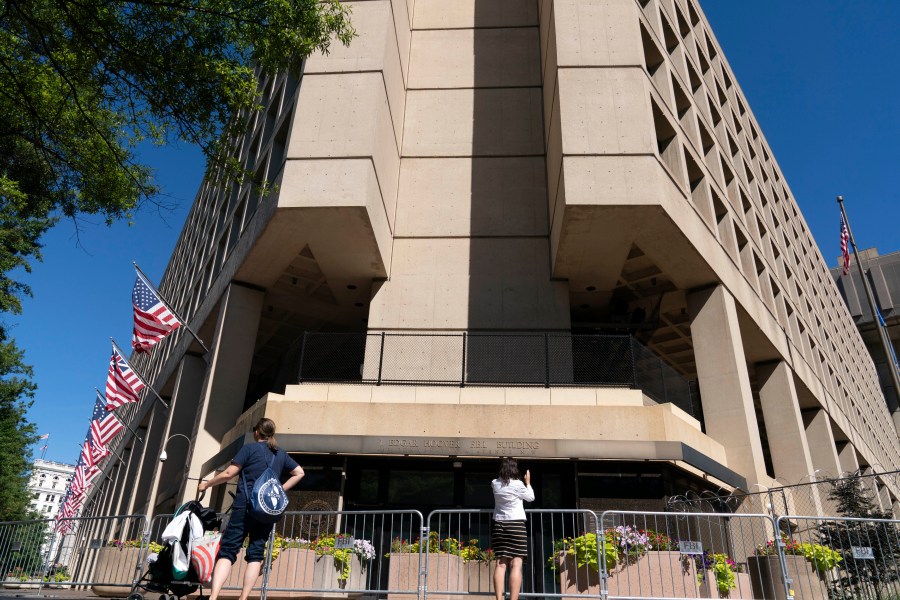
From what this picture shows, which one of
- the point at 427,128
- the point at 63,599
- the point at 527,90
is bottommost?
the point at 63,599

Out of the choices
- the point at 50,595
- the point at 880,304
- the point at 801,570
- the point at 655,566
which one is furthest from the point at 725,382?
the point at 880,304

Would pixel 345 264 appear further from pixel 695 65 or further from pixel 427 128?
pixel 695 65

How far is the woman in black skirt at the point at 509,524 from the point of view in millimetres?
7723

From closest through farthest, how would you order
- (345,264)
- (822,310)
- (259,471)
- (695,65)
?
(259,471), (345,264), (695,65), (822,310)

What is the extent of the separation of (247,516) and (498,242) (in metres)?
14.2

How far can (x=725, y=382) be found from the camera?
1769cm

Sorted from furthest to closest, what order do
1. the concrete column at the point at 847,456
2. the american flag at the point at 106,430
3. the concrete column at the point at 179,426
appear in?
1. the concrete column at the point at 847,456
2. the american flag at the point at 106,430
3. the concrete column at the point at 179,426

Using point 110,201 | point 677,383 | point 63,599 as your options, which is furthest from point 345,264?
point 63,599

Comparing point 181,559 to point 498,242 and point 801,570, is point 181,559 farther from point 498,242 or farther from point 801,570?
point 498,242

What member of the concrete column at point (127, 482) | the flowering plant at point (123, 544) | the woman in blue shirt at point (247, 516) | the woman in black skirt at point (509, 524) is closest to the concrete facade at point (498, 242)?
the flowering plant at point (123, 544)

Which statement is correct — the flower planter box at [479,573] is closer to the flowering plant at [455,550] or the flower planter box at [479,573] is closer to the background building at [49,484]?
the flowering plant at [455,550]

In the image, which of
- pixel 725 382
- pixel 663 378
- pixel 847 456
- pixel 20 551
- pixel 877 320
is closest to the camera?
pixel 20 551

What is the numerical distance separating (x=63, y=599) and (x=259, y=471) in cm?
527

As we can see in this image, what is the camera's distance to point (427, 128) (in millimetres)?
21750
